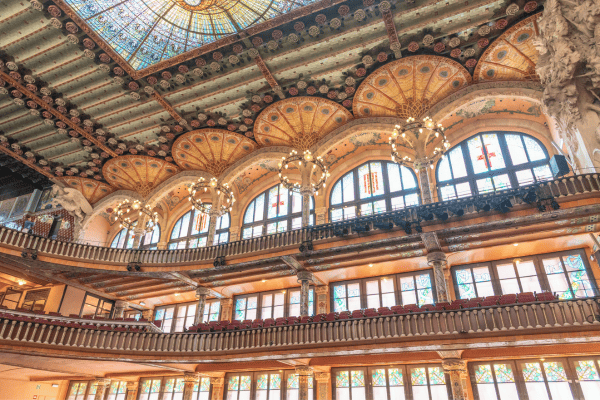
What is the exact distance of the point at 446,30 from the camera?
12.6m

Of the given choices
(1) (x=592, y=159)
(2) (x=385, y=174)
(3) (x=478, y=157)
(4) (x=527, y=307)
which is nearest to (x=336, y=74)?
(2) (x=385, y=174)

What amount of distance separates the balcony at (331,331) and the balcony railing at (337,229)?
2.60 m

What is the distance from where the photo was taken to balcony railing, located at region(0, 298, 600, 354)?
9188mm

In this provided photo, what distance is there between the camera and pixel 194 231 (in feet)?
65.8

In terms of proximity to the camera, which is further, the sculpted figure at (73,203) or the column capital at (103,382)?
the sculpted figure at (73,203)

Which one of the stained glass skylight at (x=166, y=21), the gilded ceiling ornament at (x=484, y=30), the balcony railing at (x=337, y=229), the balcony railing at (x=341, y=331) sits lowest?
the balcony railing at (x=341, y=331)

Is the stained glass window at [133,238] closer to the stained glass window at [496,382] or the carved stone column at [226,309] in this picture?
the carved stone column at [226,309]

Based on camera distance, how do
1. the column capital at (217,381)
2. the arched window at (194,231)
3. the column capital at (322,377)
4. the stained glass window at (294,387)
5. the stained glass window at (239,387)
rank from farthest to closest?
the arched window at (194,231), the column capital at (217,381), the stained glass window at (239,387), the stained glass window at (294,387), the column capital at (322,377)

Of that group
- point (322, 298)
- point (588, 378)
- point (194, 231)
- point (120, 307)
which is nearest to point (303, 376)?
point (322, 298)

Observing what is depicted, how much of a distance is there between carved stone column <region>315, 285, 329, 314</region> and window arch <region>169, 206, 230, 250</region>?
5723mm

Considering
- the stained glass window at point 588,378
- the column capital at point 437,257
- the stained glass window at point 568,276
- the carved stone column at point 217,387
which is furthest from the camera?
the carved stone column at point 217,387

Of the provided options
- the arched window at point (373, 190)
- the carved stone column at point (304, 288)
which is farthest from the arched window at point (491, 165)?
the carved stone column at point (304, 288)

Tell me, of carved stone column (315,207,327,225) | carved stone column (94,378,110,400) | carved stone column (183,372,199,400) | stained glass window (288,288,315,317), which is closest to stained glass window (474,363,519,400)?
stained glass window (288,288,315,317)

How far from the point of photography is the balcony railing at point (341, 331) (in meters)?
9.19
